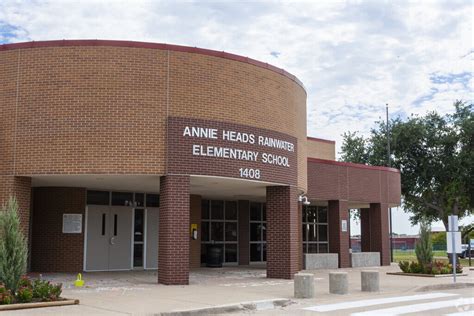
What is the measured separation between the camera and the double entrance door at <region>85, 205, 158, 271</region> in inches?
881

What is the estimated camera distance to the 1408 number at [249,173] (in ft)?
61.7

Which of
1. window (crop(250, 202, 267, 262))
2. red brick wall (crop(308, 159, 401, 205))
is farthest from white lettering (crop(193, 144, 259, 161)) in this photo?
window (crop(250, 202, 267, 262))

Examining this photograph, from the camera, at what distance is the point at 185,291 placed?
15672 millimetres

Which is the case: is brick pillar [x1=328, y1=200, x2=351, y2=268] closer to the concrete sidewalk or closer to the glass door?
the concrete sidewalk

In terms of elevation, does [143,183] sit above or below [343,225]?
above

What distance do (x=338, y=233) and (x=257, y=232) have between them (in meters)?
4.31

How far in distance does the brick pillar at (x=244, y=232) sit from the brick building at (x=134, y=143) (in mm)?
5321

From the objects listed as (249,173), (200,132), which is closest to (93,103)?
(200,132)

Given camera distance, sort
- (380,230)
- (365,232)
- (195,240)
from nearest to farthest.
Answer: (195,240) < (380,230) < (365,232)

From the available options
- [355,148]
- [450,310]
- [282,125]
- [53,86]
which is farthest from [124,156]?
[355,148]

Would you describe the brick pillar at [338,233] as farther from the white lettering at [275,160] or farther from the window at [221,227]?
the white lettering at [275,160]

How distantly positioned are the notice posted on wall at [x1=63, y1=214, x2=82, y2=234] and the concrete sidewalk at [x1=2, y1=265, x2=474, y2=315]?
174 centimetres

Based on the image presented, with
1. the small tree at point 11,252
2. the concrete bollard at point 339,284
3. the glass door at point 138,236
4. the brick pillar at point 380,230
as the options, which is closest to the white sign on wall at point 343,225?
the brick pillar at point 380,230

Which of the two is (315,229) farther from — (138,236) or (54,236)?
(54,236)
